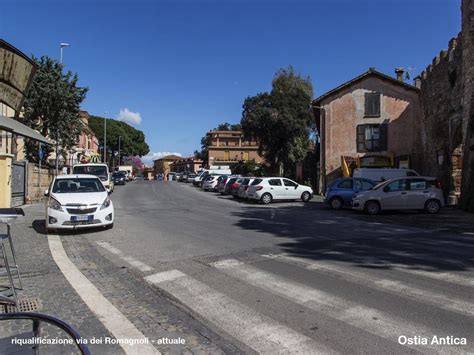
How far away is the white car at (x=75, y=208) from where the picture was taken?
11.6 meters

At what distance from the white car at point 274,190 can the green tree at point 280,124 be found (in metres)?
18.9

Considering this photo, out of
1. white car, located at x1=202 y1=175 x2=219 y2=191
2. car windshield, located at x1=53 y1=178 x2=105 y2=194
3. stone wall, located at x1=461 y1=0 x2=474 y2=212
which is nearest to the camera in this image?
car windshield, located at x1=53 y1=178 x2=105 y2=194

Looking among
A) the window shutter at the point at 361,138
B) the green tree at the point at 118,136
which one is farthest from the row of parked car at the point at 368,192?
the green tree at the point at 118,136

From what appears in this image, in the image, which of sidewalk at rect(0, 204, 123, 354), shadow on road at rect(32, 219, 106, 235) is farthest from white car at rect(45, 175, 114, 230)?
sidewalk at rect(0, 204, 123, 354)

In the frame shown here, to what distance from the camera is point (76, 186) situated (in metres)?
13.0

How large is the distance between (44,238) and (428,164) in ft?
82.8

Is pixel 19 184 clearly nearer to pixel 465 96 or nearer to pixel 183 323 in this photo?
pixel 183 323

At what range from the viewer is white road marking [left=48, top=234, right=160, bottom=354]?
426 centimetres

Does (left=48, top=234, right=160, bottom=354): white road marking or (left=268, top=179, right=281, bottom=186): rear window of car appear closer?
(left=48, top=234, right=160, bottom=354): white road marking

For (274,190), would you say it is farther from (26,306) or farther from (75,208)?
(26,306)

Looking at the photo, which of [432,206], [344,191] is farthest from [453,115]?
[344,191]

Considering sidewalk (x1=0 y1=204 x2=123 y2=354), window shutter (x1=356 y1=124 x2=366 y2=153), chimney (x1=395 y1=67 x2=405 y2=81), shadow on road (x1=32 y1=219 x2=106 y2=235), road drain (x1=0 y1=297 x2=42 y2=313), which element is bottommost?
sidewalk (x1=0 y1=204 x2=123 y2=354)

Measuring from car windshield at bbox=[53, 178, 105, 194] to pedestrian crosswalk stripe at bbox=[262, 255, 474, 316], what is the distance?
7415 millimetres

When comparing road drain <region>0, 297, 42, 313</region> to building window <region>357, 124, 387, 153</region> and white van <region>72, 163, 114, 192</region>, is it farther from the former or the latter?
building window <region>357, 124, 387, 153</region>
